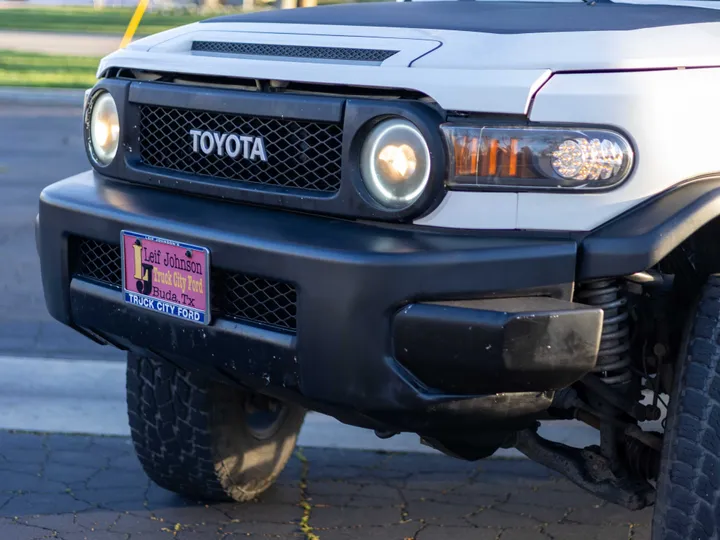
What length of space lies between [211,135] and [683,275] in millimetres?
1161

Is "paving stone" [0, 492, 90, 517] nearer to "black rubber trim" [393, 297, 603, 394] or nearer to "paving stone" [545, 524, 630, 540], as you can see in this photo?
"paving stone" [545, 524, 630, 540]

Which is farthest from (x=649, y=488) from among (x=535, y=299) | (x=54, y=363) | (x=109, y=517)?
(x=54, y=363)

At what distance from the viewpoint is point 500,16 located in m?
2.86

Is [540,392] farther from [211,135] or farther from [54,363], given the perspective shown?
Result: [54,363]

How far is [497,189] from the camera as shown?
7.80 ft

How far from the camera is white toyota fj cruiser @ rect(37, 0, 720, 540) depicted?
2.29 m

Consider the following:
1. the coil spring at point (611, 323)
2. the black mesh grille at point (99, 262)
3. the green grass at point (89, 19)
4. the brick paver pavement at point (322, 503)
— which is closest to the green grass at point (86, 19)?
the green grass at point (89, 19)

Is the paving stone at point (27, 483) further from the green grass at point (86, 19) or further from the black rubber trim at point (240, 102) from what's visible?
the green grass at point (86, 19)

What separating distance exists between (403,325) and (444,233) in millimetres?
241

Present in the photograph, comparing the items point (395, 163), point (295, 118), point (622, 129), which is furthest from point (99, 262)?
point (622, 129)

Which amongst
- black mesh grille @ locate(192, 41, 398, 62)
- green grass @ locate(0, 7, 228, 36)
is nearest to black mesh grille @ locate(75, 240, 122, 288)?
black mesh grille @ locate(192, 41, 398, 62)

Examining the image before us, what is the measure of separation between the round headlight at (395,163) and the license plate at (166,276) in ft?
1.35

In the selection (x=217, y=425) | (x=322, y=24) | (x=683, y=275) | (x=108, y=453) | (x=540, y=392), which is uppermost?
(x=322, y=24)

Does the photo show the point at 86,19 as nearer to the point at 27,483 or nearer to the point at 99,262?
the point at 27,483
